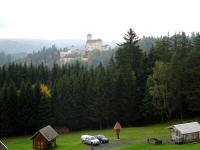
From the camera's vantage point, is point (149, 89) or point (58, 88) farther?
point (58, 88)

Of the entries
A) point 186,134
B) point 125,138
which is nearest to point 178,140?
point 186,134

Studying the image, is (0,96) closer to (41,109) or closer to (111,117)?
(41,109)

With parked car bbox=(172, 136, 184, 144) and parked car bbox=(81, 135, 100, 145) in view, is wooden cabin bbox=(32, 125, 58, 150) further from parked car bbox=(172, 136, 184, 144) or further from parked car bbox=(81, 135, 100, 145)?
parked car bbox=(172, 136, 184, 144)

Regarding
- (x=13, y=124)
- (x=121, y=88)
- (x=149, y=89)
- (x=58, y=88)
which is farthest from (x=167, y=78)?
(x=13, y=124)

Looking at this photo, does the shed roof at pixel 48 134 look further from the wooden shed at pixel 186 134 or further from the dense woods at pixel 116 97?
the dense woods at pixel 116 97

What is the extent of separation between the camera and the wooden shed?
6012 cm

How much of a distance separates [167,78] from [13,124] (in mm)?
34013

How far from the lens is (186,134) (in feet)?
198

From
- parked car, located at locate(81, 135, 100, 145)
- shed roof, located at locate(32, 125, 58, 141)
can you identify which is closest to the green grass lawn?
parked car, located at locate(81, 135, 100, 145)

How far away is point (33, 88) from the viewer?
91.9m

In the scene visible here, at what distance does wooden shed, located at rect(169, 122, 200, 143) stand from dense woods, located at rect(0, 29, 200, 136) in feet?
77.7

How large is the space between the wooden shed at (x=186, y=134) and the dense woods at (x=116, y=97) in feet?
77.7

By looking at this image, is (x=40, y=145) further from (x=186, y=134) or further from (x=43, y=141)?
(x=186, y=134)

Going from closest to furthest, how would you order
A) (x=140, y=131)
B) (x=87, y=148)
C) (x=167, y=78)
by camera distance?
(x=87, y=148) → (x=140, y=131) → (x=167, y=78)
